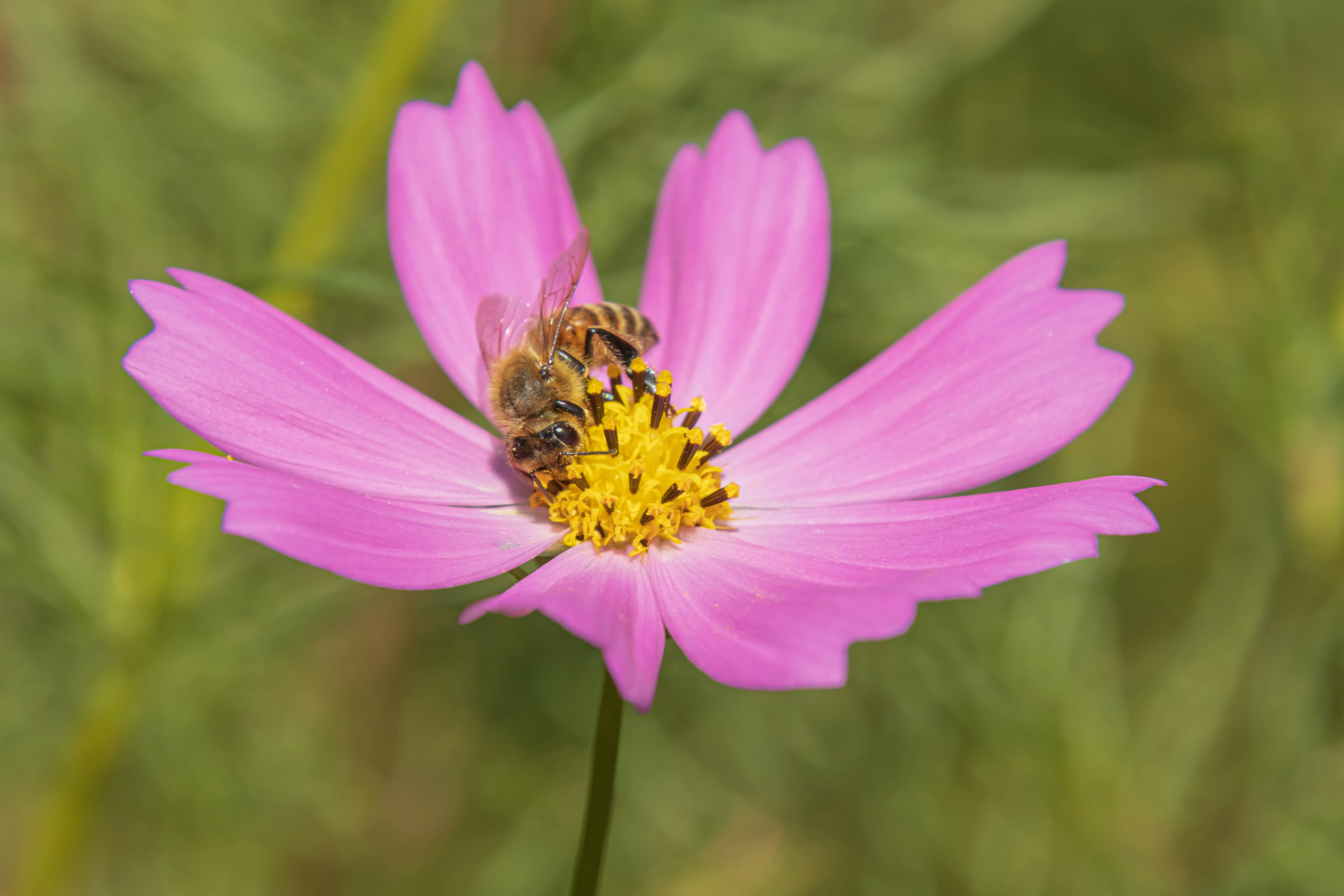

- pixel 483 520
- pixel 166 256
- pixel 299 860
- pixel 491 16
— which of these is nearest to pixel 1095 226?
pixel 491 16

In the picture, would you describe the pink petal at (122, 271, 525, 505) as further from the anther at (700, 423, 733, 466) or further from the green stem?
the green stem

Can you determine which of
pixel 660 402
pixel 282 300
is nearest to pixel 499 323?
pixel 660 402

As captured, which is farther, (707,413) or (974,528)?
(707,413)

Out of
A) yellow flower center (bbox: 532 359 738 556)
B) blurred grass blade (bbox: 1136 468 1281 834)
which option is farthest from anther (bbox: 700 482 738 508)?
blurred grass blade (bbox: 1136 468 1281 834)

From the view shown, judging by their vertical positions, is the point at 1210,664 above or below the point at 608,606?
above

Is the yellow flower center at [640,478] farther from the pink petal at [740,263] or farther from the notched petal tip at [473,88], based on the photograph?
the notched petal tip at [473,88]

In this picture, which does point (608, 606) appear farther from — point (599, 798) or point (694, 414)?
point (694, 414)
